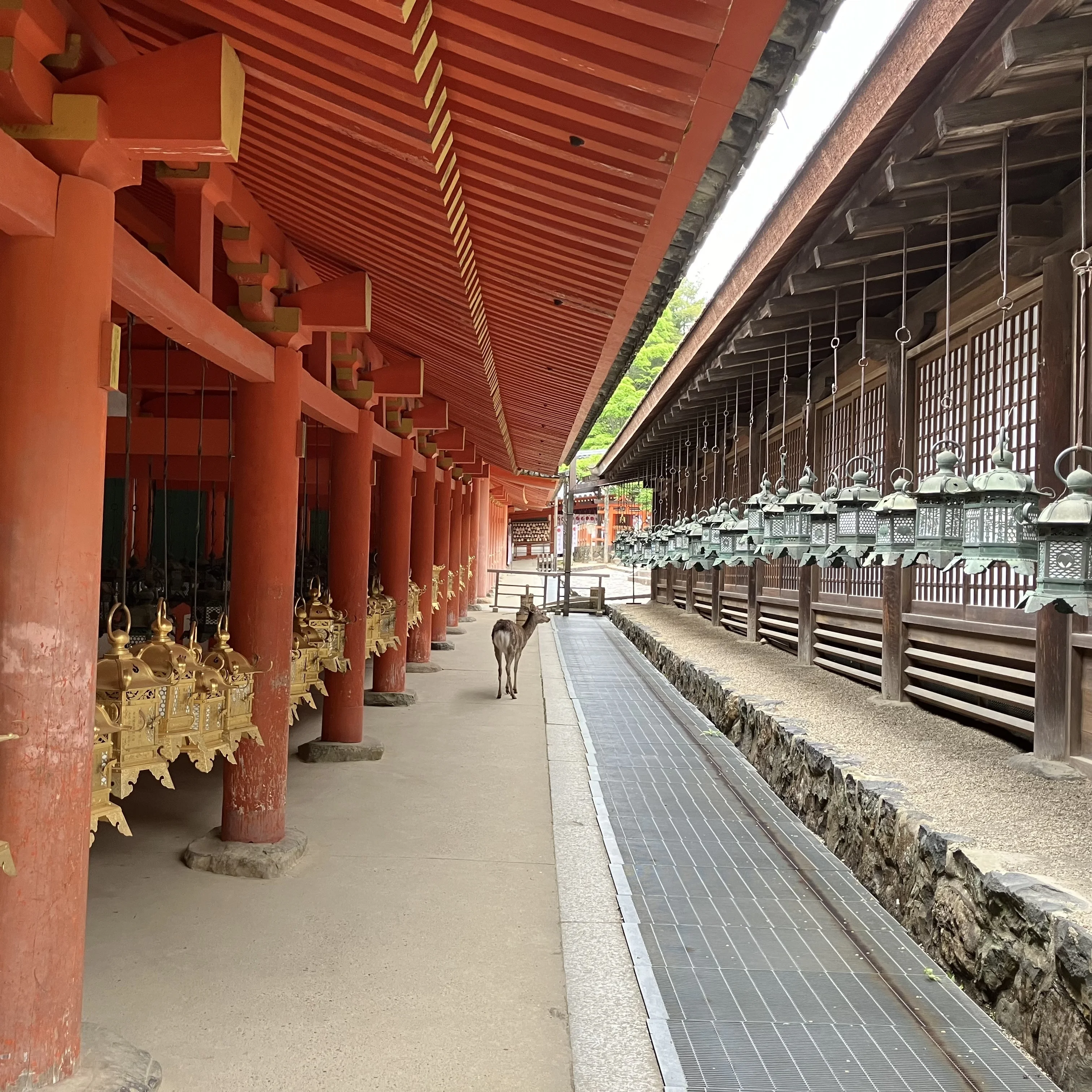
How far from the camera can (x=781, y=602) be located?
12.2 m

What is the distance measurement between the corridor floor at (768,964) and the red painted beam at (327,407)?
352cm

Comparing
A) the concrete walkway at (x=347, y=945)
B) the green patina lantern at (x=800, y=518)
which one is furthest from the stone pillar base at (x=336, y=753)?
the green patina lantern at (x=800, y=518)

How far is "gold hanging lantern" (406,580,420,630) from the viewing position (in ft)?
38.7

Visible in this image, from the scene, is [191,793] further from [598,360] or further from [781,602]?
[781,602]

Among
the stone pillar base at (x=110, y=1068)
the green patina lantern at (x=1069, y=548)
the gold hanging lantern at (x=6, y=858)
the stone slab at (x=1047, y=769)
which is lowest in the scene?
the stone pillar base at (x=110, y=1068)

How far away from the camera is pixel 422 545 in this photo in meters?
13.2

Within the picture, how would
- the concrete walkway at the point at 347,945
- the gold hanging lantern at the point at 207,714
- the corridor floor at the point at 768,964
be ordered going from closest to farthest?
1. the concrete walkway at the point at 347,945
2. the corridor floor at the point at 768,964
3. the gold hanging lantern at the point at 207,714

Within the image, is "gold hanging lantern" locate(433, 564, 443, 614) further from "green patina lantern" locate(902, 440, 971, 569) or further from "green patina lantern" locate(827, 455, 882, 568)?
"green patina lantern" locate(902, 440, 971, 569)

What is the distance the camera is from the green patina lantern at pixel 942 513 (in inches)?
179

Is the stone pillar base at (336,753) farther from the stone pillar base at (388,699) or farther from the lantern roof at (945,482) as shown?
the lantern roof at (945,482)

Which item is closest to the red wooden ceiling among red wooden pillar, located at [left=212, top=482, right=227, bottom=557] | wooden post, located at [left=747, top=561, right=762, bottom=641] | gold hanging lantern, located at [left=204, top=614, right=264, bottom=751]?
gold hanging lantern, located at [left=204, top=614, right=264, bottom=751]

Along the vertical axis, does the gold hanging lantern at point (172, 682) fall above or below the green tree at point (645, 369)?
below

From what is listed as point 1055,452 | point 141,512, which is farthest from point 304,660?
point 141,512

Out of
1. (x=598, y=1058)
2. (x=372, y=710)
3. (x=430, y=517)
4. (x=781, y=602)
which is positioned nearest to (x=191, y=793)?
(x=372, y=710)
